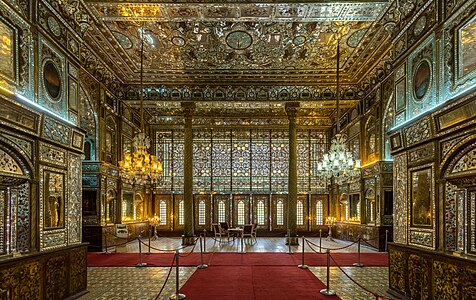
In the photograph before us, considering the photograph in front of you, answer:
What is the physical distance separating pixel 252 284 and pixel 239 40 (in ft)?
21.2

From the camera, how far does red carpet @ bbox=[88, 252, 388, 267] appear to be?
9781 mm

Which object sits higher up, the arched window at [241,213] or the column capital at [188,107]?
the column capital at [188,107]

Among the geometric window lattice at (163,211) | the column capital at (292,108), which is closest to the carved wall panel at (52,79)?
the column capital at (292,108)

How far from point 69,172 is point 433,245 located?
6198 mm

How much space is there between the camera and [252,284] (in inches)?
295

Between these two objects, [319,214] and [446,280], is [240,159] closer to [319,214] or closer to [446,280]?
[319,214]

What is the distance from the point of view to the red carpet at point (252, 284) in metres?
6.68

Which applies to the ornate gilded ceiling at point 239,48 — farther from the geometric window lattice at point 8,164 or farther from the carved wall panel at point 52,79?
the geometric window lattice at point 8,164

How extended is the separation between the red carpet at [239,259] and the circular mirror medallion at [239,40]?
19.9 feet

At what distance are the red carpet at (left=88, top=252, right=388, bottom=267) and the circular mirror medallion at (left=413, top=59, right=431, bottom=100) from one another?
16.7 ft

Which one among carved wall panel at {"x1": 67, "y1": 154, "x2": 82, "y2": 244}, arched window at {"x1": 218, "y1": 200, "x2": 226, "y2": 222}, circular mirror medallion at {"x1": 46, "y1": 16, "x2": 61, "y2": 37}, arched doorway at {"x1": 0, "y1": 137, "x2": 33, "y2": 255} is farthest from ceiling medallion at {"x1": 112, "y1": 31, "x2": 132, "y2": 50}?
arched window at {"x1": 218, "y1": 200, "x2": 226, "y2": 222}

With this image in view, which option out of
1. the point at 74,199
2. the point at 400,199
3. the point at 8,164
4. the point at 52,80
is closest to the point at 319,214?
the point at 400,199

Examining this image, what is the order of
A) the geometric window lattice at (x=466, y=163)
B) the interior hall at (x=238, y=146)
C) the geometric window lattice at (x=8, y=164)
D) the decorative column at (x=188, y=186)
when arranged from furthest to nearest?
the decorative column at (x=188, y=186), the interior hall at (x=238, y=146), the geometric window lattice at (x=8, y=164), the geometric window lattice at (x=466, y=163)

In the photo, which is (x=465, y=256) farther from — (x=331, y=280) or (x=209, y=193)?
(x=209, y=193)
